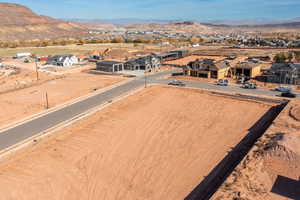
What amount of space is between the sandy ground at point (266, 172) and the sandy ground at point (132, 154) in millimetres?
2160

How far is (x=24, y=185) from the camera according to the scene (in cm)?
1502

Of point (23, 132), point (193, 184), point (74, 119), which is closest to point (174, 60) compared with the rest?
point (74, 119)

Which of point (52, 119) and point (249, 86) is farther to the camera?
point (249, 86)

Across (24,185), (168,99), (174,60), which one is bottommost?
(24,185)

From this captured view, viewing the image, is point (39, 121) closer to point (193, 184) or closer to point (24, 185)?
point (24, 185)

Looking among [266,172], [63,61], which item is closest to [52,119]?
[266,172]

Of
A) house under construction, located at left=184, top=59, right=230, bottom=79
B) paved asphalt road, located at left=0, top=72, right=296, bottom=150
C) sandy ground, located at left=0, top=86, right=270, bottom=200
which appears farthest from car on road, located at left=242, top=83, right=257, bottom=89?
sandy ground, located at left=0, top=86, right=270, bottom=200

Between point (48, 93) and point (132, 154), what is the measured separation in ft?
76.4

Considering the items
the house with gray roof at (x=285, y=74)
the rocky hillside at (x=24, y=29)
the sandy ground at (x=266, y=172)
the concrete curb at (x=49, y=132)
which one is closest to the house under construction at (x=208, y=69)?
the house with gray roof at (x=285, y=74)

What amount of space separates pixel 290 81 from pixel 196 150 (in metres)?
27.2

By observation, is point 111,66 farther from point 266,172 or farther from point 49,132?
point 266,172

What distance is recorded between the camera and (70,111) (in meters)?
27.7

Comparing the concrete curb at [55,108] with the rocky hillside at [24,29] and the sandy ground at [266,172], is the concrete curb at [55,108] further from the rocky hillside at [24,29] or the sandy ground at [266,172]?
the rocky hillside at [24,29]

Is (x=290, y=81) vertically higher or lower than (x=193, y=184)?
higher
